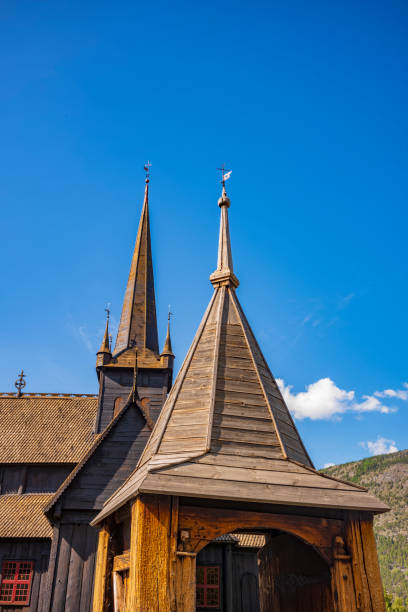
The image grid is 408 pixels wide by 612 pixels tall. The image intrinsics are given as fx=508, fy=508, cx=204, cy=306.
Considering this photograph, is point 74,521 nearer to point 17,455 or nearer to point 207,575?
point 207,575

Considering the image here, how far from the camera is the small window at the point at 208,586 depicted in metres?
16.9

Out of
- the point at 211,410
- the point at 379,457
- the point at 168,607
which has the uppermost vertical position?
the point at 379,457

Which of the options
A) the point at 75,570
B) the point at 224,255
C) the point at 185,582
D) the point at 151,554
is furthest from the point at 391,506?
the point at 151,554

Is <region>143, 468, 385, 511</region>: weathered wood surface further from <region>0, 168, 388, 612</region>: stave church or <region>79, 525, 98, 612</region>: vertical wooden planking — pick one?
<region>79, 525, 98, 612</region>: vertical wooden planking

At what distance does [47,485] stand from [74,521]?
6391mm

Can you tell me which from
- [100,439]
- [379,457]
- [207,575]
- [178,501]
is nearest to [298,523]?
[178,501]

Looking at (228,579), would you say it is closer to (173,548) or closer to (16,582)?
(16,582)

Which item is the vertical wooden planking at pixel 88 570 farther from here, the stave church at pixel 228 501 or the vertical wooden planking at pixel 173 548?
the vertical wooden planking at pixel 173 548

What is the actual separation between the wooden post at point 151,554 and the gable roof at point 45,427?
17.0 metres

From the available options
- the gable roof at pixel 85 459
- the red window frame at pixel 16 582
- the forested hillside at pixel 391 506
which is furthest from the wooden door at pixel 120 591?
the forested hillside at pixel 391 506

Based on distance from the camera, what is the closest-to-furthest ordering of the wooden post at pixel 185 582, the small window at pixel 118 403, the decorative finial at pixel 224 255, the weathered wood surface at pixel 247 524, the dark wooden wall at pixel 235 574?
the wooden post at pixel 185 582, the weathered wood surface at pixel 247 524, the decorative finial at pixel 224 255, the dark wooden wall at pixel 235 574, the small window at pixel 118 403

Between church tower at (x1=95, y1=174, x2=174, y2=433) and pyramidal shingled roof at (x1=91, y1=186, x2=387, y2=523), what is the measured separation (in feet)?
52.5

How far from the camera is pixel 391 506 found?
280 feet

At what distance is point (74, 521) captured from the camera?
52.0 feet
